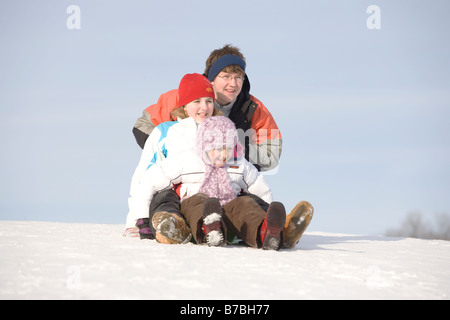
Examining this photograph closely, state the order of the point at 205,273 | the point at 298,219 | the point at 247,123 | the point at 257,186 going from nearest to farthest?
the point at 205,273
the point at 298,219
the point at 257,186
the point at 247,123

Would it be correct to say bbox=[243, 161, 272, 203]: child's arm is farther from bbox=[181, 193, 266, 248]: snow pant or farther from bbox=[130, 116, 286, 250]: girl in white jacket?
bbox=[181, 193, 266, 248]: snow pant

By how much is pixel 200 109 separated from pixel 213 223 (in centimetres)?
124

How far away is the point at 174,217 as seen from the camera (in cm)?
361

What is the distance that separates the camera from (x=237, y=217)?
3.72 m

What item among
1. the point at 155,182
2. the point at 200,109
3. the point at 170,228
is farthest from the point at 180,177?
the point at 200,109

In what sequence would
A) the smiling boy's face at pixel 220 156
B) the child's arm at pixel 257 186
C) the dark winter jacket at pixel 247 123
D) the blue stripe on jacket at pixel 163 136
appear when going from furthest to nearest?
the dark winter jacket at pixel 247 123
the blue stripe on jacket at pixel 163 136
the child's arm at pixel 257 186
the smiling boy's face at pixel 220 156

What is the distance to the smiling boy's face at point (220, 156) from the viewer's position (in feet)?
13.0

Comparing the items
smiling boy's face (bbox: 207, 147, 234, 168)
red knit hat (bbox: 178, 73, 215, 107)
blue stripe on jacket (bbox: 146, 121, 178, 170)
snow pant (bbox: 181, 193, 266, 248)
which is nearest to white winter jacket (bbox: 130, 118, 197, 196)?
blue stripe on jacket (bbox: 146, 121, 178, 170)

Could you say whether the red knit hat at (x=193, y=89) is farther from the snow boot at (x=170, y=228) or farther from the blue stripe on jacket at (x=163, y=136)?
the snow boot at (x=170, y=228)

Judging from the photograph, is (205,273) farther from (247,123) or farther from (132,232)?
(247,123)

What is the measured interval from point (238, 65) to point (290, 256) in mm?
2371

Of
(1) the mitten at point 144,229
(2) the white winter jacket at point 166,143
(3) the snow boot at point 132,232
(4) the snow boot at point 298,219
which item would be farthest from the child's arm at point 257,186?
(3) the snow boot at point 132,232

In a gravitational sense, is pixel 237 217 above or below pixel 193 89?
below
